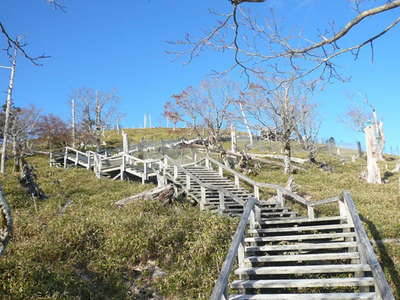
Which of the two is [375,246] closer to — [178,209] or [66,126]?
[178,209]

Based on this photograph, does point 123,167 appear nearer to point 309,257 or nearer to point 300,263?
point 300,263

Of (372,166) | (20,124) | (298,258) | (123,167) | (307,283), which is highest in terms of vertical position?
(20,124)

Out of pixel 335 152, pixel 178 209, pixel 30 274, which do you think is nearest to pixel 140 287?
pixel 30 274

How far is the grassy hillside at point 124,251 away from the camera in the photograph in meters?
6.84

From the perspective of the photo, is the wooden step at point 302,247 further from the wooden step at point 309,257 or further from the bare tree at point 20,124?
the bare tree at point 20,124

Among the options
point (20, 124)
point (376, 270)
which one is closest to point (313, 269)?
point (376, 270)

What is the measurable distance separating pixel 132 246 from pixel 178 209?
3.98 metres

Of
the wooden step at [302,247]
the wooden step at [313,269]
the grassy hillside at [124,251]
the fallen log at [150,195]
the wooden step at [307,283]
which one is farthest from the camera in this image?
the fallen log at [150,195]

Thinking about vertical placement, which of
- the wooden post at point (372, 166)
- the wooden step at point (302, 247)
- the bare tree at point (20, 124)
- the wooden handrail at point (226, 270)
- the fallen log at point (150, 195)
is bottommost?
the wooden step at point (302, 247)

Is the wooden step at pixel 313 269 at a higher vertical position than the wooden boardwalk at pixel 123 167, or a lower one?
lower

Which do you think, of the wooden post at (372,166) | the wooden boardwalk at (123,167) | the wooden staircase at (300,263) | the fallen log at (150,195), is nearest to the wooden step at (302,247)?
the wooden staircase at (300,263)

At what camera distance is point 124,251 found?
28.2ft

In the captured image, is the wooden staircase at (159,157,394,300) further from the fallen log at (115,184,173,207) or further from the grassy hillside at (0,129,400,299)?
the fallen log at (115,184,173,207)

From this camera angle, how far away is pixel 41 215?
12.0 meters
